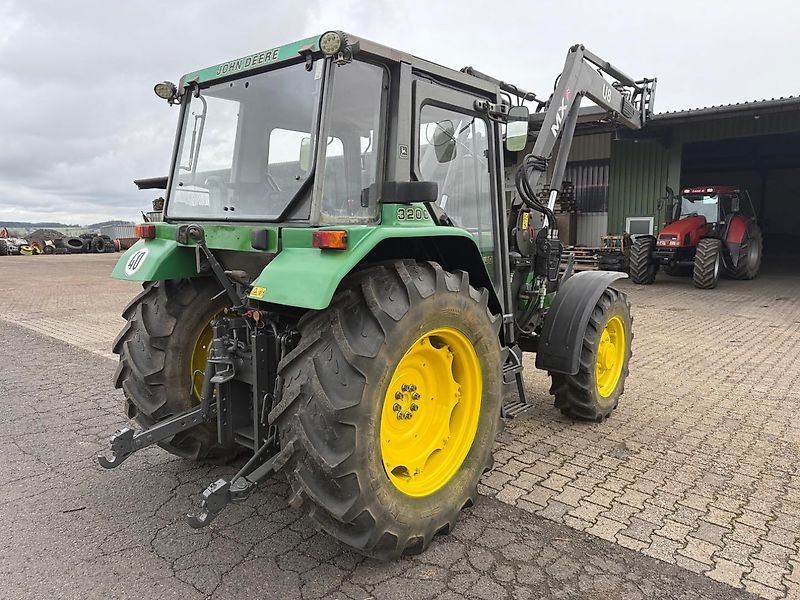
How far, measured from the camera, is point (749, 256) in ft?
48.0

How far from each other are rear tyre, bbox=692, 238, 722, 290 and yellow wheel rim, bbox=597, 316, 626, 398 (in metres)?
9.71

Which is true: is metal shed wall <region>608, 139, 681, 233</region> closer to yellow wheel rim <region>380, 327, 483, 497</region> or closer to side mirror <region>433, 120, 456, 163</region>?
side mirror <region>433, 120, 456, 163</region>

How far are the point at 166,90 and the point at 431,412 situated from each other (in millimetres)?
2495

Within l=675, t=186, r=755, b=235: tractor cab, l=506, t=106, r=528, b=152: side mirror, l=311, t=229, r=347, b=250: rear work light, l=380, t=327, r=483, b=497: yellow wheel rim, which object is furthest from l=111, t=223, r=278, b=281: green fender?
l=675, t=186, r=755, b=235: tractor cab

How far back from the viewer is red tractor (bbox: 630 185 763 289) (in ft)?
44.4

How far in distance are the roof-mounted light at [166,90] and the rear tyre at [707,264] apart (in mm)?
12688

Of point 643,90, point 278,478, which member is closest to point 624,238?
point 643,90

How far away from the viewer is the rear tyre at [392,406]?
2.39 metres

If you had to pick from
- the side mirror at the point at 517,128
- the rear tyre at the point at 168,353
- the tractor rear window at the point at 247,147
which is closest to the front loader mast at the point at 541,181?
the side mirror at the point at 517,128

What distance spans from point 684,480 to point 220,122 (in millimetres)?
3522

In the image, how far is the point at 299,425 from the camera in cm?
239

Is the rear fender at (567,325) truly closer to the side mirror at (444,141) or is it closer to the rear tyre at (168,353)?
the side mirror at (444,141)

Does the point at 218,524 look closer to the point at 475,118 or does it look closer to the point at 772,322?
the point at 475,118

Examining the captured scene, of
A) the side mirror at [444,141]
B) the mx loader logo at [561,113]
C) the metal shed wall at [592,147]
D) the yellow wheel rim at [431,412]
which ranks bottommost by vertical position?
the yellow wheel rim at [431,412]
